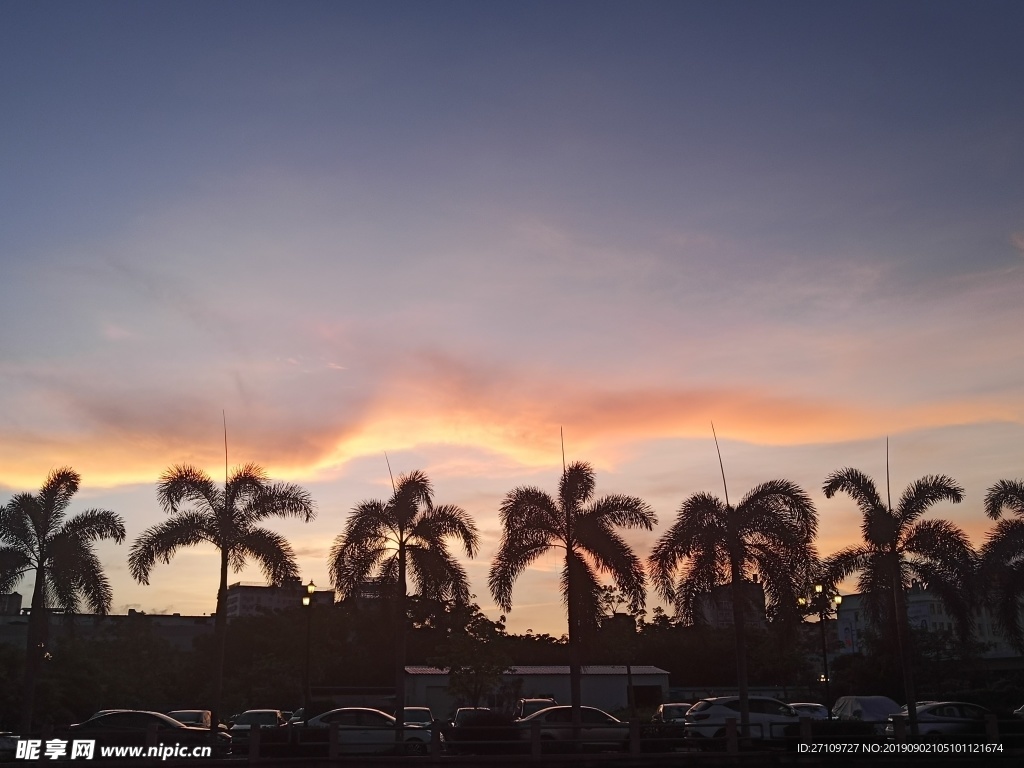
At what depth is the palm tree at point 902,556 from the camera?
38188mm

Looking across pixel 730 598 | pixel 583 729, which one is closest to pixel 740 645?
pixel 730 598

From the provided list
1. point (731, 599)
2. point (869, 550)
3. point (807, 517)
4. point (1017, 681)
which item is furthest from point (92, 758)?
point (1017, 681)

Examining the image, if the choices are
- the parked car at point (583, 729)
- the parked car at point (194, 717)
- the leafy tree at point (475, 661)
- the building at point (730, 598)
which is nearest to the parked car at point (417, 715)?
the parked car at point (583, 729)

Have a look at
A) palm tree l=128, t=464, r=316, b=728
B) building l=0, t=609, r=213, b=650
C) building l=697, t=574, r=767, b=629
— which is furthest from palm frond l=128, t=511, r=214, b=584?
building l=0, t=609, r=213, b=650

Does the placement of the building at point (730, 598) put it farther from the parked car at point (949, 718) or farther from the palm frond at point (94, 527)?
the palm frond at point (94, 527)

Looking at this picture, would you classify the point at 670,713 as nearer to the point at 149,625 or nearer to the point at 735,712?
the point at 735,712

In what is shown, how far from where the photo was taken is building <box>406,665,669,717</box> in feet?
203

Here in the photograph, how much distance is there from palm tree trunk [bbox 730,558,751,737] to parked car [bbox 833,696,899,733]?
8.72m

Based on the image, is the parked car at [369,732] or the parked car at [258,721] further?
the parked car at [258,721]

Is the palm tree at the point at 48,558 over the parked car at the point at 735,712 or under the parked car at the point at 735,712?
over

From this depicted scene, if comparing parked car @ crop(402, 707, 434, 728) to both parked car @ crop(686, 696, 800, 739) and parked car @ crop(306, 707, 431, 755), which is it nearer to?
parked car @ crop(306, 707, 431, 755)

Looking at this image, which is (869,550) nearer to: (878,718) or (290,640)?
(878,718)

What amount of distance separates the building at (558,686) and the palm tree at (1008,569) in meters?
25.3

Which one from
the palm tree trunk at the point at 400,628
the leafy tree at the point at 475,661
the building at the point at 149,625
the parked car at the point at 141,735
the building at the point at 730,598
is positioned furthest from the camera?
the building at the point at 149,625
